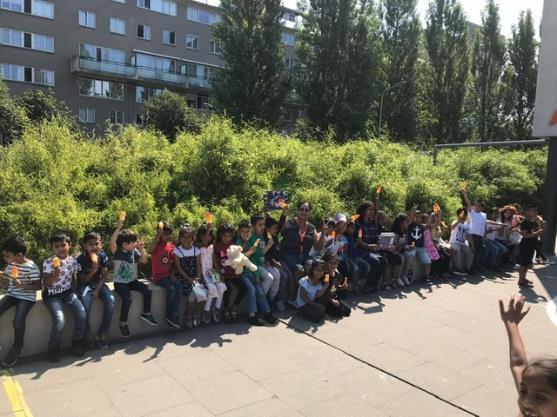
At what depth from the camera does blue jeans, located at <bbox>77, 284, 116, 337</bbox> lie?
5.45 meters

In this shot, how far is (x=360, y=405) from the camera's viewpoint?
4.41m

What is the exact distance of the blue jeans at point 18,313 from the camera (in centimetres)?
504

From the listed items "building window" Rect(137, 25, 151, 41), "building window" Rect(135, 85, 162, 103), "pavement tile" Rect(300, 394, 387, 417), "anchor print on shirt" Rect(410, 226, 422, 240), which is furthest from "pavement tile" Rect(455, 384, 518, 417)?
"building window" Rect(137, 25, 151, 41)

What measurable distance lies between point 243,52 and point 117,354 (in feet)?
74.7

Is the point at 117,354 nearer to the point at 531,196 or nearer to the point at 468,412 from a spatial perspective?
the point at 468,412

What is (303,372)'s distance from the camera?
5.08 m

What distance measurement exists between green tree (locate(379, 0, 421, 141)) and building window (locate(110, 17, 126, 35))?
20.3 meters

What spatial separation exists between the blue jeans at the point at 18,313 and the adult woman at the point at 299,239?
364cm

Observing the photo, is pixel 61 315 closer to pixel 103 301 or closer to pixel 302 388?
pixel 103 301

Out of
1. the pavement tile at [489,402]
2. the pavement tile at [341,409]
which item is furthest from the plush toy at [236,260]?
the pavement tile at [489,402]

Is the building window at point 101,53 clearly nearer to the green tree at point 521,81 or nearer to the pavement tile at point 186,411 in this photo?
the green tree at point 521,81

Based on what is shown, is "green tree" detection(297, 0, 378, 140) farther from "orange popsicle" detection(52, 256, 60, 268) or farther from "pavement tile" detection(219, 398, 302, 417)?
"pavement tile" detection(219, 398, 302, 417)

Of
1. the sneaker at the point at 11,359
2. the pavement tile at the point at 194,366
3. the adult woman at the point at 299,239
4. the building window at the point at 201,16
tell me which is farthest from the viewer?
the building window at the point at 201,16

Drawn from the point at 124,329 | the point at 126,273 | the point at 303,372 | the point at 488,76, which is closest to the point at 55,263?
the point at 126,273
